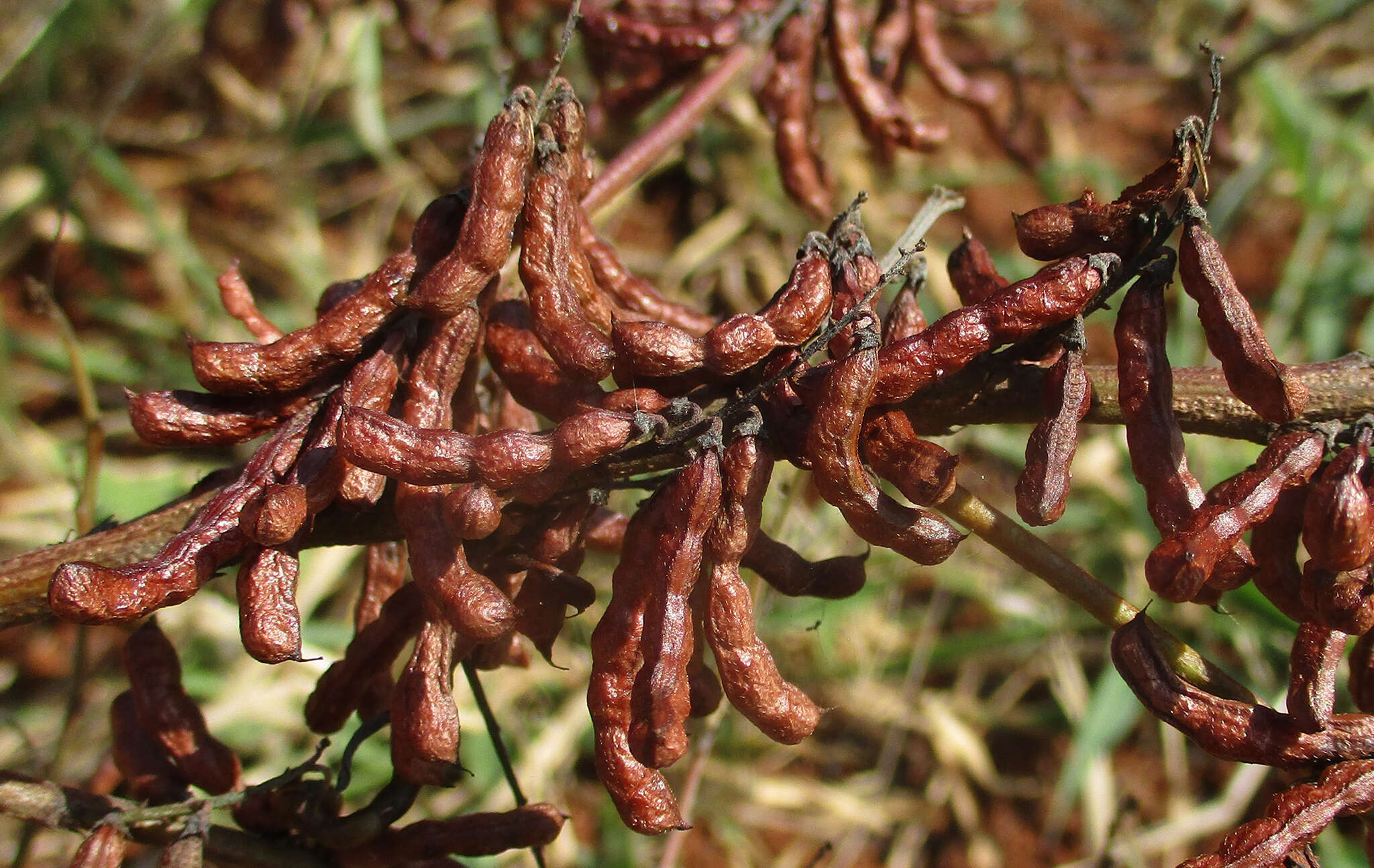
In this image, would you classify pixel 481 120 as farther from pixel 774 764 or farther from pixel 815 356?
pixel 815 356

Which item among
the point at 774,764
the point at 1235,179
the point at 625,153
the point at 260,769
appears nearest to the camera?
the point at 625,153

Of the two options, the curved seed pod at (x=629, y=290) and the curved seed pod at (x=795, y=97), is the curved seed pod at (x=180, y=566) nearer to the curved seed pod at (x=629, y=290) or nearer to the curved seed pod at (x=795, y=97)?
the curved seed pod at (x=629, y=290)

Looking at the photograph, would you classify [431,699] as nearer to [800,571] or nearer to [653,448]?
[653,448]

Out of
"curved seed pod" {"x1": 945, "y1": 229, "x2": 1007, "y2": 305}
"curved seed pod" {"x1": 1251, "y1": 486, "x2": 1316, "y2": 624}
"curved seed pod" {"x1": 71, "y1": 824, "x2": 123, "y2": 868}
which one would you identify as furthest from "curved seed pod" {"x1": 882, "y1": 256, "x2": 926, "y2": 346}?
"curved seed pod" {"x1": 71, "y1": 824, "x2": 123, "y2": 868}

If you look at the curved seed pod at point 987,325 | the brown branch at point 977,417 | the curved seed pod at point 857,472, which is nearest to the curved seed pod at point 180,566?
the brown branch at point 977,417

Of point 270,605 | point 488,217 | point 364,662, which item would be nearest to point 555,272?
point 488,217

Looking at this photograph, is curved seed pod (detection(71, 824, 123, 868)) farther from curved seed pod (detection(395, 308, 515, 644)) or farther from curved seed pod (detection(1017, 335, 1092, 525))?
curved seed pod (detection(1017, 335, 1092, 525))

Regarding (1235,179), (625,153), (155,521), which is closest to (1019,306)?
(625,153)

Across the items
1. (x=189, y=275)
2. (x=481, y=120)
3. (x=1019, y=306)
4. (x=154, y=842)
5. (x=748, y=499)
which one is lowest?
(x=154, y=842)
